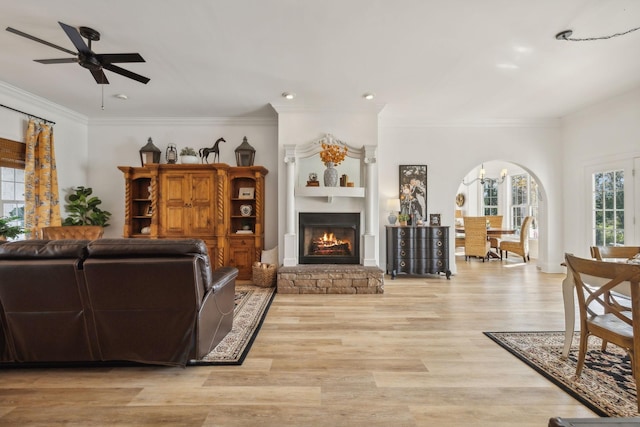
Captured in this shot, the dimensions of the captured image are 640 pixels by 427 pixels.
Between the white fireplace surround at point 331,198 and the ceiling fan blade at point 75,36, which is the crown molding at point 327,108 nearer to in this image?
the white fireplace surround at point 331,198

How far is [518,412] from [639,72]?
4642 mm

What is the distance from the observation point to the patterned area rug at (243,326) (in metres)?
2.43

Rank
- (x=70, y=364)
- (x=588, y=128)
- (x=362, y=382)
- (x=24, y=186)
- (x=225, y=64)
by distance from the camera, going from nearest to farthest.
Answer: (x=362, y=382), (x=70, y=364), (x=225, y=64), (x=24, y=186), (x=588, y=128)

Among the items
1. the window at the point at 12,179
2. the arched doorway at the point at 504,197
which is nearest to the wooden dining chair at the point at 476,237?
the arched doorway at the point at 504,197

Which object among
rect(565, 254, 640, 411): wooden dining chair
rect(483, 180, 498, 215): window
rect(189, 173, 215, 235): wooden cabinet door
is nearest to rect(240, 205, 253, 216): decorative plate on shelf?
rect(189, 173, 215, 235): wooden cabinet door

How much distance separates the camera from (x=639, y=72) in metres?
3.91

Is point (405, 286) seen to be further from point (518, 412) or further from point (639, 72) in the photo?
point (639, 72)

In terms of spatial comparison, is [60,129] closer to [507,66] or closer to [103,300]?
[103,300]

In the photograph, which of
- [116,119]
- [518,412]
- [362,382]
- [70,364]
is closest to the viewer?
[518,412]

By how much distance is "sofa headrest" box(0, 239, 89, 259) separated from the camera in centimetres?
212

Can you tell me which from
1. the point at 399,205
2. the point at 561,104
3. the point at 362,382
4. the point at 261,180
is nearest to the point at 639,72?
the point at 561,104

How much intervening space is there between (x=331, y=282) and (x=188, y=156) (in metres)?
3.25

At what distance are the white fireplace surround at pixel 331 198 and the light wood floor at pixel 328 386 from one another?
6.03ft

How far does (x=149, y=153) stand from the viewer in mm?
5523
